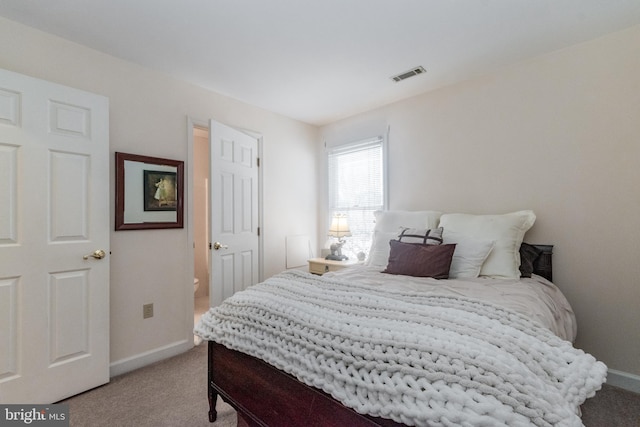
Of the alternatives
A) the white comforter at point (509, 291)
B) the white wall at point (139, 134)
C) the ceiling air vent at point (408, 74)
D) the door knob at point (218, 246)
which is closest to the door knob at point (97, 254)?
the white wall at point (139, 134)

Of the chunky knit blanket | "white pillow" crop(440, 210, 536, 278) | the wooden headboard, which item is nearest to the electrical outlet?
the chunky knit blanket

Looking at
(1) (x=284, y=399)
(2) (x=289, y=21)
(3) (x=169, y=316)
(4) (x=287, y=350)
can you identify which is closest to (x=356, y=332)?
(4) (x=287, y=350)

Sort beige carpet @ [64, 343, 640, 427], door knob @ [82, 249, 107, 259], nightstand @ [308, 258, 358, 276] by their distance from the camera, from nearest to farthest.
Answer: beige carpet @ [64, 343, 640, 427] → door knob @ [82, 249, 107, 259] → nightstand @ [308, 258, 358, 276]

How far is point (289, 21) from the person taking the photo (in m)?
1.86

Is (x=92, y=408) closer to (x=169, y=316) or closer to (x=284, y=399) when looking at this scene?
(x=169, y=316)

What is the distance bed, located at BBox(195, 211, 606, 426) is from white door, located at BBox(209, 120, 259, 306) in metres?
1.10

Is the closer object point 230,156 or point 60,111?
point 60,111

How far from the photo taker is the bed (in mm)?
777

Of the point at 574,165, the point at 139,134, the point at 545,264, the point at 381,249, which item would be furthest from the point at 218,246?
the point at 574,165

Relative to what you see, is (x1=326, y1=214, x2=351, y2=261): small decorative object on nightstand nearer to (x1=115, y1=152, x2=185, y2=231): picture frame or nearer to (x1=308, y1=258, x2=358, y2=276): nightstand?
(x1=308, y1=258, x2=358, y2=276): nightstand

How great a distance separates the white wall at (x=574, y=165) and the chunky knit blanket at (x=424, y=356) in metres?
1.55

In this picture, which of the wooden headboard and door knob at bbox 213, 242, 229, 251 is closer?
the wooden headboard

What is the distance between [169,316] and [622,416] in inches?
129

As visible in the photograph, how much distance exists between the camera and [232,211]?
2869 millimetres
